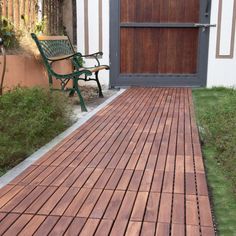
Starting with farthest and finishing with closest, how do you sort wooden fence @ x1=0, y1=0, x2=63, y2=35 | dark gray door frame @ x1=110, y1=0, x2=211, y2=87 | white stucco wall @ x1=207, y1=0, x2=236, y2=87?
dark gray door frame @ x1=110, y1=0, x2=211, y2=87 → white stucco wall @ x1=207, y1=0, x2=236, y2=87 → wooden fence @ x1=0, y1=0, x2=63, y2=35

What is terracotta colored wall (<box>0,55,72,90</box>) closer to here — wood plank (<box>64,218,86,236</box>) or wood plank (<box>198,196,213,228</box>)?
wood plank (<box>64,218,86,236</box>)

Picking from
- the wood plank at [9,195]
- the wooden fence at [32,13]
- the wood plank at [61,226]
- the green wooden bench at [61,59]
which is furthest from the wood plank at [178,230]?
the wooden fence at [32,13]

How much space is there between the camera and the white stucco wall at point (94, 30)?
671 cm

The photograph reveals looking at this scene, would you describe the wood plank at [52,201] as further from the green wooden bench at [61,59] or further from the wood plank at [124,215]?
the green wooden bench at [61,59]

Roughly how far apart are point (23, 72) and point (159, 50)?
9.08 feet

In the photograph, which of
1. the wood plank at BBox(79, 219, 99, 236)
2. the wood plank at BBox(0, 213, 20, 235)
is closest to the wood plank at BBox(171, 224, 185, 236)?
the wood plank at BBox(79, 219, 99, 236)

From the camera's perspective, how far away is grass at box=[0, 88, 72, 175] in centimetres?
296

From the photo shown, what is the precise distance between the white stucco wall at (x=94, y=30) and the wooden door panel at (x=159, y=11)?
31cm

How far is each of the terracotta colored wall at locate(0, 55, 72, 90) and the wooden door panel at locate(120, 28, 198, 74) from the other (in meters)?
1.86

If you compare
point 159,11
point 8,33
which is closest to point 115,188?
point 8,33

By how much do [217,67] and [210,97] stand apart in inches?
41.4

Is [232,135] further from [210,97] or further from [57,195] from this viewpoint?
[210,97]

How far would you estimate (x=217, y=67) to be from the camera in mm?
6672

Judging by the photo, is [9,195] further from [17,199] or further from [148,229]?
[148,229]
